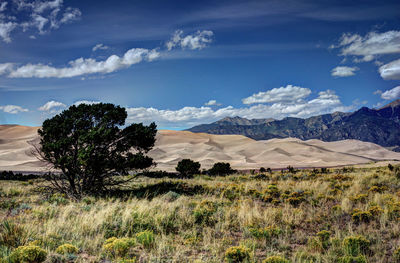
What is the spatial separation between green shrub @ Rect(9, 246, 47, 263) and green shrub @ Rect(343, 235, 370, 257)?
20.4 ft

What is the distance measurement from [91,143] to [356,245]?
1242 centimetres

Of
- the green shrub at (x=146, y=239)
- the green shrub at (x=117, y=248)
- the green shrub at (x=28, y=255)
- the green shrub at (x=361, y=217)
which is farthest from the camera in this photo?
the green shrub at (x=361, y=217)

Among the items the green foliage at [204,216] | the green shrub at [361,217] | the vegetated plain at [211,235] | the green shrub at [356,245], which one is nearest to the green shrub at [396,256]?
the vegetated plain at [211,235]

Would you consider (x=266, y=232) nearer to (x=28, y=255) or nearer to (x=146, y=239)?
(x=146, y=239)

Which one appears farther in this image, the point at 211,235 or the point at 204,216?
the point at 204,216

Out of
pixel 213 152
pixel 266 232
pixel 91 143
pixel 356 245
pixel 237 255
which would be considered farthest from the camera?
pixel 213 152

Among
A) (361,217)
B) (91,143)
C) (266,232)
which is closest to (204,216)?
(266,232)

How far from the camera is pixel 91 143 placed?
13805 mm

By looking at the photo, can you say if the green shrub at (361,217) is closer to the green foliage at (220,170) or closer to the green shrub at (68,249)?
the green shrub at (68,249)

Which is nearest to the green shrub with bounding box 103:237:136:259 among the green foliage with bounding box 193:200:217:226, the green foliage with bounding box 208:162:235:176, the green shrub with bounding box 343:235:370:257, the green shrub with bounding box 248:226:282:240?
the green foliage with bounding box 193:200:217:226

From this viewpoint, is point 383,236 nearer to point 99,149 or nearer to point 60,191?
point 99,149

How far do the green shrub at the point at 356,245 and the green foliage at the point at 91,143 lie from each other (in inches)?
441

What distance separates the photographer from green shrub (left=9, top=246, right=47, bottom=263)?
15.3ft

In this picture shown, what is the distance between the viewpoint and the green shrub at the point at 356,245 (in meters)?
5.64
